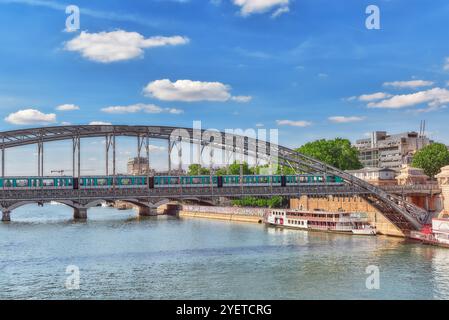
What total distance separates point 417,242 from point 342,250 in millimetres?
9533

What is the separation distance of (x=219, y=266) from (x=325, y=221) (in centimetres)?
2779

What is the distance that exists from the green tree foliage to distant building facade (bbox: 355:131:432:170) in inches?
1597

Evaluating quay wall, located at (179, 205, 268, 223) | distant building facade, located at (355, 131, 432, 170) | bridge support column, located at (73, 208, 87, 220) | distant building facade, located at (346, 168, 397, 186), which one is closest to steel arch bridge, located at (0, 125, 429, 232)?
distant building facade, located at (346, 168, 397, 186)

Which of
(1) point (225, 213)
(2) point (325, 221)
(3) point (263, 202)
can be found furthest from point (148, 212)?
(2) point (325, 221)

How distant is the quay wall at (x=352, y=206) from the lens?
5917 cm

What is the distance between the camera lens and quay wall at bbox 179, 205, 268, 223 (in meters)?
81.0

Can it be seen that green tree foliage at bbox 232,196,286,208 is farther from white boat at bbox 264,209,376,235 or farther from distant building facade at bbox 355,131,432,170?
distant building facade at bbox 355,131,432,170

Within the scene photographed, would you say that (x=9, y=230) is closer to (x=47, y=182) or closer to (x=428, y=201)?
(x=47, y=182)

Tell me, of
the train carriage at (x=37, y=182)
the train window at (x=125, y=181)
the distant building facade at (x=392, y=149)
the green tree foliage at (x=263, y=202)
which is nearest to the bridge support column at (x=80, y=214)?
the green tree foliage at (x=263, y=202)

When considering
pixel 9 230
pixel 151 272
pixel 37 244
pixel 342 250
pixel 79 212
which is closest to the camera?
pixel 151 272

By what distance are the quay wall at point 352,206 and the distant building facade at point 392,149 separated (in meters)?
45.0

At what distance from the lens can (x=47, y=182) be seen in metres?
56.8

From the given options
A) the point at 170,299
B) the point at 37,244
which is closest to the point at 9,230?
the point at 37,244

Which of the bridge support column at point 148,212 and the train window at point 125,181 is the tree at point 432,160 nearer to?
the bridge support column at point 148,212
